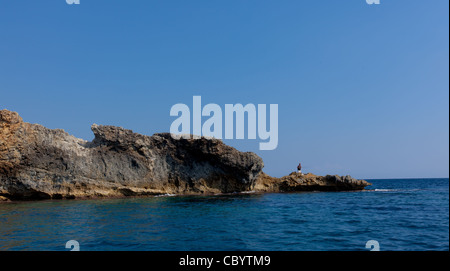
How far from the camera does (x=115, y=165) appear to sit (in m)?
36.6

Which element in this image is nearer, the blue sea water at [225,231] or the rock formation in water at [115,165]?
the blue sea water at [225,231]

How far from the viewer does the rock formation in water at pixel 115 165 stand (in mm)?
31625

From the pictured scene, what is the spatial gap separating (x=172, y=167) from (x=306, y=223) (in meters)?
26.9

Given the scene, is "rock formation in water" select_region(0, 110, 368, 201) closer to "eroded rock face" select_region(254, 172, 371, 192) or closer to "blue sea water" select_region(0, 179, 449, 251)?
"eroded rock face" select_region(254, 172, 371, 192)

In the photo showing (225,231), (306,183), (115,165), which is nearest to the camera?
(225,231)

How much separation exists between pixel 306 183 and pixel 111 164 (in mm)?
31219

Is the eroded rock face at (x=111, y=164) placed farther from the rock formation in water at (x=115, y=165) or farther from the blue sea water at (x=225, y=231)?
the blue sea water at (x=225, y=231)

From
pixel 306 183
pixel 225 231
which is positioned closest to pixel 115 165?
pixel 225 231

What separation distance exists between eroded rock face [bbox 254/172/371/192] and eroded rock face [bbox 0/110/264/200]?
420 cm

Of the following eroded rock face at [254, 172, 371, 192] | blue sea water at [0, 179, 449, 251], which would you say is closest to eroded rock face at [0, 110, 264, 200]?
eroded rock face at [254, 172, 371, 192]

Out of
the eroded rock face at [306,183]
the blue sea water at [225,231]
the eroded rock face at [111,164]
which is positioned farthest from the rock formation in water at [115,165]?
the blue sea water at [225,231]

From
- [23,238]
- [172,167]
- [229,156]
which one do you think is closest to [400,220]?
[23,238]

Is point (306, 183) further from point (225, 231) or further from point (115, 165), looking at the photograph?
point (225, 231)
